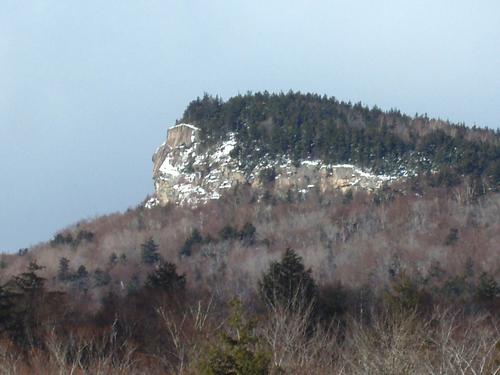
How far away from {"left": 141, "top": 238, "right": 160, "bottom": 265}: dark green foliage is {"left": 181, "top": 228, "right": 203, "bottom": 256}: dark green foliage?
3.33 metres

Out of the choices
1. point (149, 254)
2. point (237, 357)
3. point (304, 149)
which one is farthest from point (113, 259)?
point (237, 357)

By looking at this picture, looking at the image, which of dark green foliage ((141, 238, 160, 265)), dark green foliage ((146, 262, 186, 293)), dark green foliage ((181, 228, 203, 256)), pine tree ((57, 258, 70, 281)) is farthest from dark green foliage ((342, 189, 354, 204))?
dark green foliage ((146, 262, 186, 293))

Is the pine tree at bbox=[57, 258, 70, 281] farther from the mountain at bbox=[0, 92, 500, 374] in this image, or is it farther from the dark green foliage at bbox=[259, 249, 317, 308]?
the dark green foliage at bbox=[259, 249, 317, 308]

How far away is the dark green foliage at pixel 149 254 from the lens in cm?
9819

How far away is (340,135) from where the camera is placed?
112125mm

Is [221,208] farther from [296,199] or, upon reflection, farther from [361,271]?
[361,271]

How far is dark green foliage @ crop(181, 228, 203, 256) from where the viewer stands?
100500 mm

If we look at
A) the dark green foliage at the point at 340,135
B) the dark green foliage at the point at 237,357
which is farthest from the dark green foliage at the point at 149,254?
the dark green foliage at the point at 237,357

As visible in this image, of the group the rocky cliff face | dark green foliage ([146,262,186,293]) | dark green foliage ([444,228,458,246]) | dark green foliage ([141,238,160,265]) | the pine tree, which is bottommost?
the pine tree

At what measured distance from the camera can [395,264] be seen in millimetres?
78625

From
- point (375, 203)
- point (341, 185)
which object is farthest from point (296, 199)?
point (375, 203)

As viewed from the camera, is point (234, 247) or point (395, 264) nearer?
point (395, 264)

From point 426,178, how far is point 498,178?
974cm

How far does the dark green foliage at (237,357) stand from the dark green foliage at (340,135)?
3570 inches
